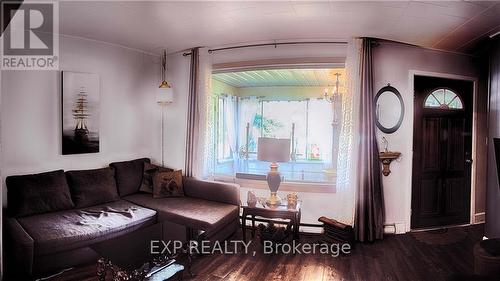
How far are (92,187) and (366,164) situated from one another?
319 cm

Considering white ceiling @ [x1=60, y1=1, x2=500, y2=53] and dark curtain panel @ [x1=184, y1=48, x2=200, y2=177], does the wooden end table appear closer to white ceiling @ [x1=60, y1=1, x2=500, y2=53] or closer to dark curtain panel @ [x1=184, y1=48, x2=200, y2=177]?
dark curtain panel @ [x1=184, y1=48, x2=200, y2=177]

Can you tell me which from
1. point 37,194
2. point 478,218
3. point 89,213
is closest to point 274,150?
point 89,213

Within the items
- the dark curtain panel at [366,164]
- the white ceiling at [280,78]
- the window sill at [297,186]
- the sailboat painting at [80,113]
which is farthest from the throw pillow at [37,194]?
the dark curtain panel at [366,164]

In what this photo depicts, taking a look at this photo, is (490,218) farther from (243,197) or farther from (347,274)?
(243,197)

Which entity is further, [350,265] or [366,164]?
[366,164]

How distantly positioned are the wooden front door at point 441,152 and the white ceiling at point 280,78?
1.35 metres

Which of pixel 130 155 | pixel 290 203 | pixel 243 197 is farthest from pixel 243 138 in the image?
pixel 290 203

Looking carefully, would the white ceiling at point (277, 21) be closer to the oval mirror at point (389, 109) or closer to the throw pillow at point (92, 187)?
the oval mirror at point (389, 109)

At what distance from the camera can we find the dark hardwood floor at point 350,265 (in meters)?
2.58

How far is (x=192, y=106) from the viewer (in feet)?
13.1

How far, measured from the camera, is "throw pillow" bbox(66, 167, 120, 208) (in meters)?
3.18

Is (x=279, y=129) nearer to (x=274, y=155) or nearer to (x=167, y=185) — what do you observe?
(x=274, y=155)

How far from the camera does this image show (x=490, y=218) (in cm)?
331

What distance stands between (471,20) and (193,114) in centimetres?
328
